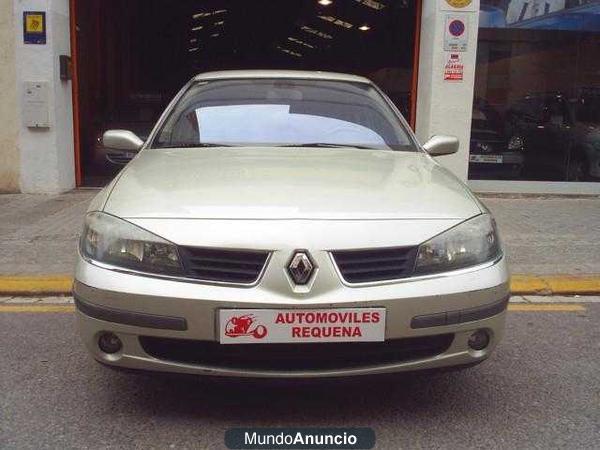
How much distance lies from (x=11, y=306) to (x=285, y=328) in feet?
9.58

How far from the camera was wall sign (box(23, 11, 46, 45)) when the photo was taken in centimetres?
808

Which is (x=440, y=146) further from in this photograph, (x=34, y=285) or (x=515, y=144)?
(x=515, y=144)

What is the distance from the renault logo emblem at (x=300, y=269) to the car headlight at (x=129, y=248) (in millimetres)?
439

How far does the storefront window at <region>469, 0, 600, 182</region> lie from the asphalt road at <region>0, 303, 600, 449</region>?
5850 millimetres

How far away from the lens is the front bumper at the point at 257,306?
8.20 ft

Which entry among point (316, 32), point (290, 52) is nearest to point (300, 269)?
point (316, 32)

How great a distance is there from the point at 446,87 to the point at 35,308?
5.82 metres

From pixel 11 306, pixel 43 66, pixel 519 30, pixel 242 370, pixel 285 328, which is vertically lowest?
pixel 11 306

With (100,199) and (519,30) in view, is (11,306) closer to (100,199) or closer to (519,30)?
(100,199)

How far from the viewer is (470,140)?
29.2ft

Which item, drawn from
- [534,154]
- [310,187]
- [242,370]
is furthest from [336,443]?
[534,154]

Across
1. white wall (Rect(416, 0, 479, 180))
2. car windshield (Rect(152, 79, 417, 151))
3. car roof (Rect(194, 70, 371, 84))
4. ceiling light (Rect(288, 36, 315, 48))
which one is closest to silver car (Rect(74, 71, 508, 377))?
car windshield (Rect(152, 79, 417, 151))

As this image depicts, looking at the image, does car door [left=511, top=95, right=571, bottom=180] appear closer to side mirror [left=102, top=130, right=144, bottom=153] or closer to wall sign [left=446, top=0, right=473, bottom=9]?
wall sign [left=446, top=0, right=473, bottom=9]

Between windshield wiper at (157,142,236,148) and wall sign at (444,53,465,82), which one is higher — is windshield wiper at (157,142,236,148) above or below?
below
